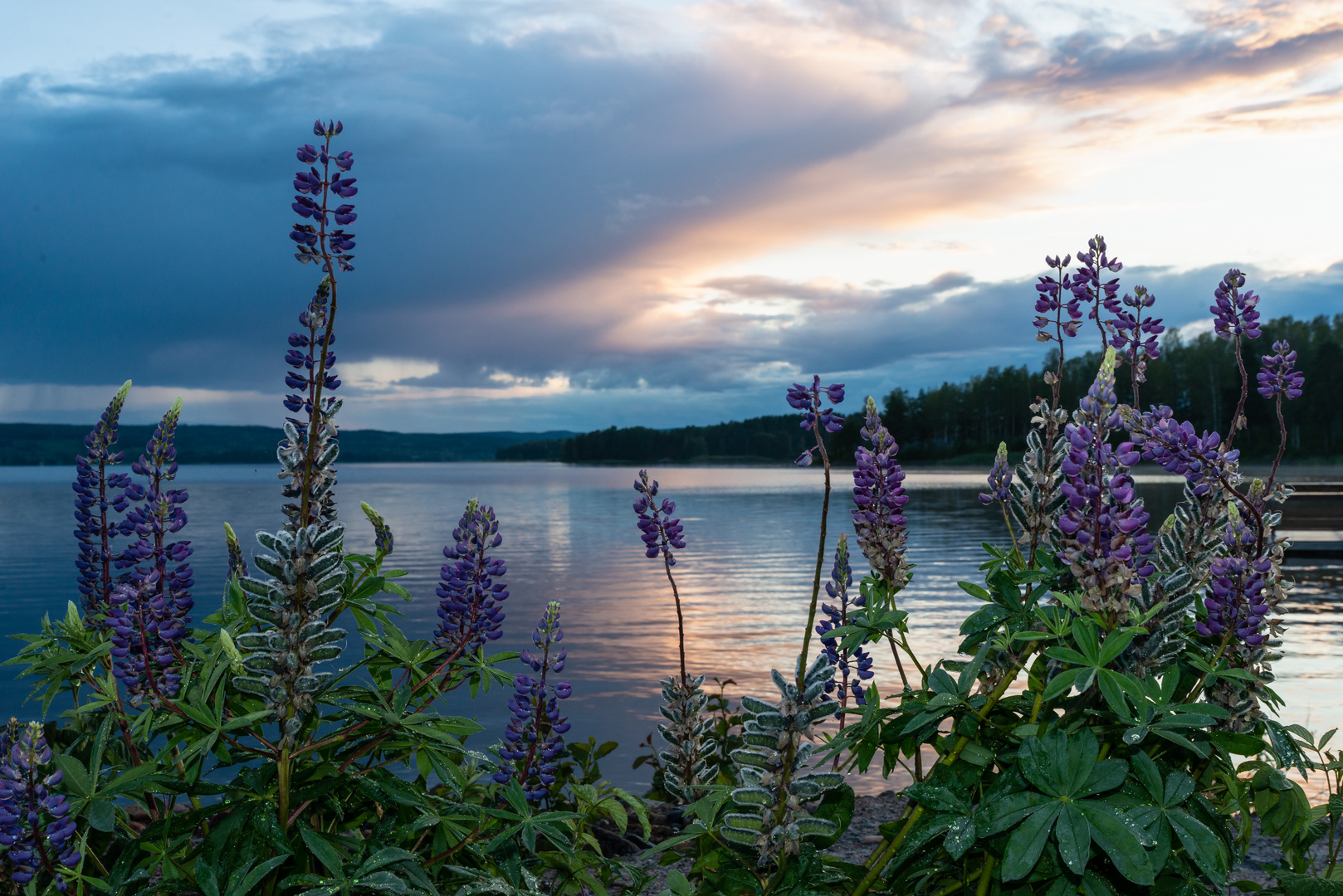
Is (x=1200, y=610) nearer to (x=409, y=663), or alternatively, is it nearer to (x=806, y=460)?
(x=806, y=460)

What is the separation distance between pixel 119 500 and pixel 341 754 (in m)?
1.60

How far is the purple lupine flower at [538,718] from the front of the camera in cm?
417

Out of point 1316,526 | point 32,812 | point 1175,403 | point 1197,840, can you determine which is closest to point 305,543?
point 32,812

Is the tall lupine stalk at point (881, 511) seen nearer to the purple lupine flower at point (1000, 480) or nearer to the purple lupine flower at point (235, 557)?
the purple lupine flower at point (1000, 480)

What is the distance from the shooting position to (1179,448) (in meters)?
2.55

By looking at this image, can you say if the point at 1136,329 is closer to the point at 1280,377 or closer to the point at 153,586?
the point at 1280,377

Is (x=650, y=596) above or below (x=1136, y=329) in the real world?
below

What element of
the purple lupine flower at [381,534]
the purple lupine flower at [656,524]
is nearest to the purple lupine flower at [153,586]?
the purple lupine flower at [381,534]

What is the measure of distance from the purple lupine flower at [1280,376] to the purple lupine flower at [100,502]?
4759 mm

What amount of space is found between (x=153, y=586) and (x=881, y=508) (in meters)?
2.65

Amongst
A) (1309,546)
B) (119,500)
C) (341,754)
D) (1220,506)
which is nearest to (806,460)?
(1220,506)

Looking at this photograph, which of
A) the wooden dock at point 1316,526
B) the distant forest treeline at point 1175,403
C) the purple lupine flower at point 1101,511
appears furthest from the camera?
the distant forest treeline at point 1175,403

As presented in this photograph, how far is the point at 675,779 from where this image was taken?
16.0ft

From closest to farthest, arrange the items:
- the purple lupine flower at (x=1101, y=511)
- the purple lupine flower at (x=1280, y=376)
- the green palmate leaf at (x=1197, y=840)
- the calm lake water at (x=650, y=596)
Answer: the green palmate leaf at (x=1197, y=840)
the purple lupine flower at (x=1101, y=511)
the purple lupine flower at (x=1280, y=376)
the calm lake water at (x=650, y=596)
